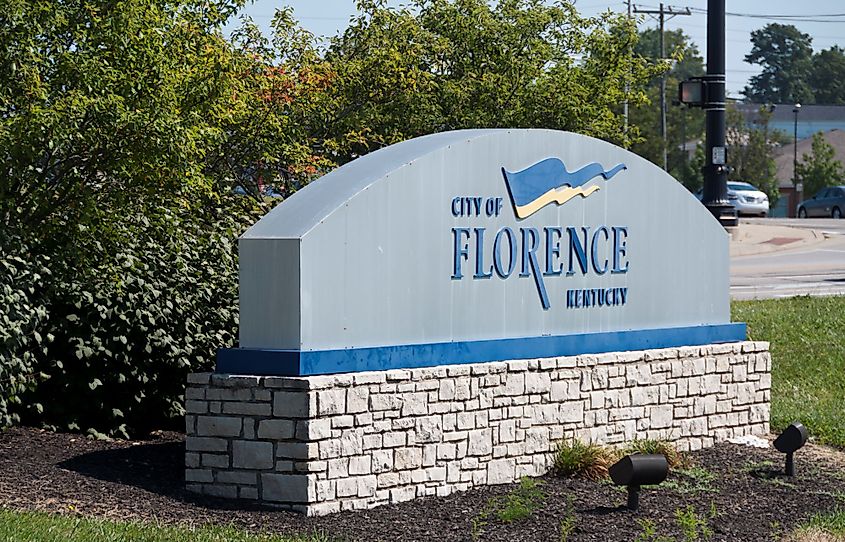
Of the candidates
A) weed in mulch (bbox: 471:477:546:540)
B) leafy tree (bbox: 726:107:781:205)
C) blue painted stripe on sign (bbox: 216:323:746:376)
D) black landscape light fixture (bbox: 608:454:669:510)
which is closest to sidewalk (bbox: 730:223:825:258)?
blue painted stripe on sign (bbox: 216:323:746:376)

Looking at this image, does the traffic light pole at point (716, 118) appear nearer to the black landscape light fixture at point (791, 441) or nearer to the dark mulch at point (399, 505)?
the black landscape light fixture at point (791, 441)

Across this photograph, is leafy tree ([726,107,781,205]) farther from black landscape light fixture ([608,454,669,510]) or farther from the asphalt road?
black landscape light fixture ([608,454,669,510])

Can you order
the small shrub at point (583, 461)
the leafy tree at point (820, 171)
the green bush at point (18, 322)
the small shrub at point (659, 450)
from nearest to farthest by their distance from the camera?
1. the green bush at point (18, 322)
2. the small shrub at point (583, 461)
3. the small shrub at point (659, 450)
4. the leafy tree at point (820, 171)

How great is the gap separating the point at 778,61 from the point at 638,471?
Result: 13643 cm

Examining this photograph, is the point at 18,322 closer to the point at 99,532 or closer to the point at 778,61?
the point at 99,532

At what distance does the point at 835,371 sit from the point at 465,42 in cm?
669

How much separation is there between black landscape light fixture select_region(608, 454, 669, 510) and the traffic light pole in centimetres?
775

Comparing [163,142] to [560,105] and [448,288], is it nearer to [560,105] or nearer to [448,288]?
[448,288]

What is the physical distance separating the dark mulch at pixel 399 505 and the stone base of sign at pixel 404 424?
0.16 metres

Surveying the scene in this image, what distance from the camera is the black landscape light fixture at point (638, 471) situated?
8.65 metres

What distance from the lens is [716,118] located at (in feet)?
52.8

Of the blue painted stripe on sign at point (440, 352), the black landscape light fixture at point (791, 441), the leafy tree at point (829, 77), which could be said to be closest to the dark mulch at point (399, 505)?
the black landscape light fixture at point (791, 441)

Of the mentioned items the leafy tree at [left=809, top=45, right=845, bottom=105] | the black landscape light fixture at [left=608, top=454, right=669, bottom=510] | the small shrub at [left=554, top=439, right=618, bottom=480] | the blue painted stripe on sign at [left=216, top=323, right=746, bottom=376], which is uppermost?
the leafy tree at [left=809, top=45, right=845, bottom=105]

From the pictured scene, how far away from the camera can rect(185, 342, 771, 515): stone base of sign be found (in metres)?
8.50
